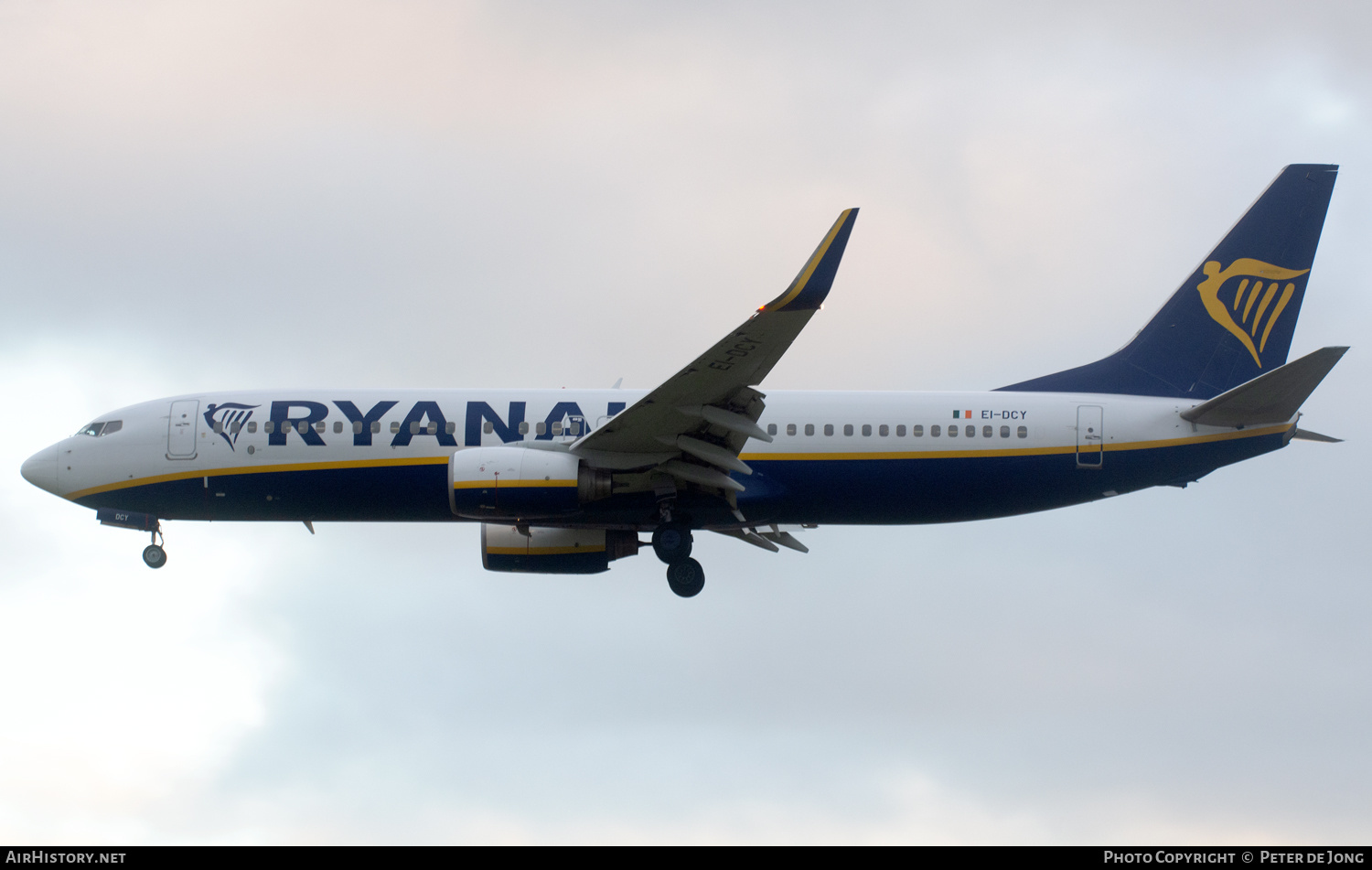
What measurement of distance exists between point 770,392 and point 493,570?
8070 millimetres

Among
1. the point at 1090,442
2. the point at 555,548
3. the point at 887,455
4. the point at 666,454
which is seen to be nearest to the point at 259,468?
the point at 555,548

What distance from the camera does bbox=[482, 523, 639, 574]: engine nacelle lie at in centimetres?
3291

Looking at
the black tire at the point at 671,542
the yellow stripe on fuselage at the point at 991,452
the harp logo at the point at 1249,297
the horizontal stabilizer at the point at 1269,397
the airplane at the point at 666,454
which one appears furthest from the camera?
the harp logo at the point at 1249,297

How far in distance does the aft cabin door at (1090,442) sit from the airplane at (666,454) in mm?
39

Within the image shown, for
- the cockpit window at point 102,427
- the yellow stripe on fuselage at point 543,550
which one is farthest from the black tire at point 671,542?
the cockpit window at point 102,427

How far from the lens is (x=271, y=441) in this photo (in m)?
30.5

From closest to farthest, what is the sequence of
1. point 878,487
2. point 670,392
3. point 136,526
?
point 670,392
point 878,487
point 136,526

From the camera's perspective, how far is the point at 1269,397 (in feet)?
94.8

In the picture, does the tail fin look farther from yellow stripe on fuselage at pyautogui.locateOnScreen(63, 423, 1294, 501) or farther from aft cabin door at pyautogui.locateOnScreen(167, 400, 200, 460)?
aft cabin door at pyautogui.locateOnScreen(167, 400, 200, 460)

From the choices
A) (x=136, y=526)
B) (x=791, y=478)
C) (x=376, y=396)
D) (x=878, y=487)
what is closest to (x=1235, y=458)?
(x=878, y=487)

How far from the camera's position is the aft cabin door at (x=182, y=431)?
102 ft

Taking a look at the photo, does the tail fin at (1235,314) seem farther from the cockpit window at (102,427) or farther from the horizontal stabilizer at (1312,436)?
the cockpit window at (102,427)

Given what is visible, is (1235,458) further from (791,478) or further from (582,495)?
(582,495)

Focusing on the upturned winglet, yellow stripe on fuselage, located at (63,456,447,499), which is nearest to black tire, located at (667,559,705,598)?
yellow stripe on fuselage, located at (63,456,447,499)
